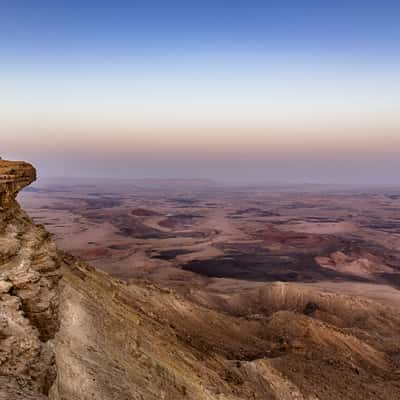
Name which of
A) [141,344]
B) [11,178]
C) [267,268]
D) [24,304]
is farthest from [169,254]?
[24,304]

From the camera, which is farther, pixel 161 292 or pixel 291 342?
pixel 161 292

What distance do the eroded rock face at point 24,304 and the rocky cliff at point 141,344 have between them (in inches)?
1.0

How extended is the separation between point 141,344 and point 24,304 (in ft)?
20.9

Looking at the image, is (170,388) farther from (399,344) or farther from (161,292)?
(399,344)

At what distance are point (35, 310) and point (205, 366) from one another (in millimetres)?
8854

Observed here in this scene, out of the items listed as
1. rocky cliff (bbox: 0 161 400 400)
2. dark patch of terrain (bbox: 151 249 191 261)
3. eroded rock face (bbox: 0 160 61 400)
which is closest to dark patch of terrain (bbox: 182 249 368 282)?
dark patch of terrain (bbox: 151 249 191 261)

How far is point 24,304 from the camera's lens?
8.68m

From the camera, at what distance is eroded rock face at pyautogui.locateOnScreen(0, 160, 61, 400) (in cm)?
675

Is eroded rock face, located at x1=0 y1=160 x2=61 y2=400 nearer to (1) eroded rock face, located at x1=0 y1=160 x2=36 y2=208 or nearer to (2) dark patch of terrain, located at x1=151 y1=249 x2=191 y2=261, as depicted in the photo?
(1) eroded rock face, located at x1=0 y1=160 x2=36 y2=208

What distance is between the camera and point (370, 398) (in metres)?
17.2

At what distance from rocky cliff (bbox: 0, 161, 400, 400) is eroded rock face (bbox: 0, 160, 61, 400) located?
0.08 feet

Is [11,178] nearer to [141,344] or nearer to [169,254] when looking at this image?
[141,344]

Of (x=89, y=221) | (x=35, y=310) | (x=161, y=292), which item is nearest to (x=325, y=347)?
(x=161, y=292)

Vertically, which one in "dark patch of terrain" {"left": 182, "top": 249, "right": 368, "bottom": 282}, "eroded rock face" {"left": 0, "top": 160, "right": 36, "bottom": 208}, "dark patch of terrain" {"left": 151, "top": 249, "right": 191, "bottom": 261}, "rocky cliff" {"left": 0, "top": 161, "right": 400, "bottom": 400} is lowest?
"dark patch of terrain" {"left": 182, "top": 249, "right": 368, "bottom": 282}
